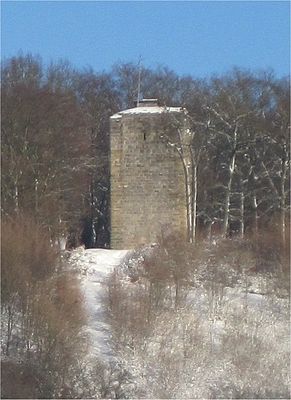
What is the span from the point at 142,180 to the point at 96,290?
9.15 metres

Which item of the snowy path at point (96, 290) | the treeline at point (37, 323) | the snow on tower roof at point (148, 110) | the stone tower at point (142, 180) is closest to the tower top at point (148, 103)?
the snow on tower roof at point (148, 110)

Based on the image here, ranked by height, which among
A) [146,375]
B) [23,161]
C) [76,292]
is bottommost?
[146,375]

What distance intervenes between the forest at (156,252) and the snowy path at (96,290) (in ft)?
0.92

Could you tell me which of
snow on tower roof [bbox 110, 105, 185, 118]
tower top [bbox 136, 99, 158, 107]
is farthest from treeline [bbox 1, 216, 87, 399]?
tower top [bbox 136, 99, 158, 107]

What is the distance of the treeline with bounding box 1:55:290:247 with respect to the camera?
102ft

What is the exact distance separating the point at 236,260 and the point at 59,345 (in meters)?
8.10

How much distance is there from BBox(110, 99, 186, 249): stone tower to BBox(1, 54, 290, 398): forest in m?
0.38

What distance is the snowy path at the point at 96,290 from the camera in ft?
68.2

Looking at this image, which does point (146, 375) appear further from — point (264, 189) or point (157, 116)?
point (264, 189)

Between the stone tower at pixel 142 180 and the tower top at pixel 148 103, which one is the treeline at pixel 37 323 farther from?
the tower top at pixel 148 103

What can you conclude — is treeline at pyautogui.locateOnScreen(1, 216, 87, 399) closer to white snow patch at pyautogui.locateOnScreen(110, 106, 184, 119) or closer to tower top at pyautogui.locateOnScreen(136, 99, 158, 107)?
white snow patch at pyautogui.locateOnScreen(110, 106, 184, 119)

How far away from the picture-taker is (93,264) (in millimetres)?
27188

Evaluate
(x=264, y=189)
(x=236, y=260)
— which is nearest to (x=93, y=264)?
(x=236, y=260)

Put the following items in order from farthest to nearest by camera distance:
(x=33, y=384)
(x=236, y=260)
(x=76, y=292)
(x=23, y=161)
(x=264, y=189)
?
(x=264, y=189) < (x=23, y=161) < (x=236, y=260) < (x=76, y=292) < (x=33, y=384)
